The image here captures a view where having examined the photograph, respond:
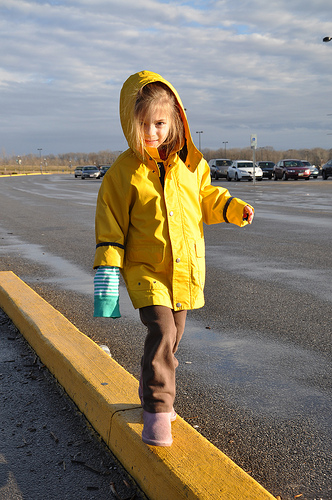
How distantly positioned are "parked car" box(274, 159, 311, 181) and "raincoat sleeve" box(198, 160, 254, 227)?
39.3 m

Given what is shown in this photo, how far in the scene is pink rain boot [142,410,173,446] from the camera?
2.52 m

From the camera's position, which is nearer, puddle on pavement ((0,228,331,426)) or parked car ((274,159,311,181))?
puddle on pavement ((0,228,331,426))

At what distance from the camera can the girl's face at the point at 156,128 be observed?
268 centimetres

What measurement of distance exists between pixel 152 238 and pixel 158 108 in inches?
23.6

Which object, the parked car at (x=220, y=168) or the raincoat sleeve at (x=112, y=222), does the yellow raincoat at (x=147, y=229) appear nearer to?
the raincoat sleeve at (x=112, y=222)

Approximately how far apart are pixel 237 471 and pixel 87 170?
57796 millimetres

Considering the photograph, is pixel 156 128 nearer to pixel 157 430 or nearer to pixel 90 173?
pixel 157 430

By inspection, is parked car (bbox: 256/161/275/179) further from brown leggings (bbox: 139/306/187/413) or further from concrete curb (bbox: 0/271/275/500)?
brown leggings (bbox: 139/306/187/413)

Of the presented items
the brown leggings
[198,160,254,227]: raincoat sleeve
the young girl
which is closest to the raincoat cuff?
[198,160,254,227]: raincoat sleeve

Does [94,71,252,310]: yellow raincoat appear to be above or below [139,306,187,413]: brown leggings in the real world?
above

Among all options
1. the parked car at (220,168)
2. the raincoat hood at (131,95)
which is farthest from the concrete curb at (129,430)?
the parked car at (220,168)

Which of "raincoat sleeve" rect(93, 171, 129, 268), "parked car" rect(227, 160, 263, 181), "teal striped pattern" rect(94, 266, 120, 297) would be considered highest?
"raincoat sleeve" rect(93, 171, 129, 268)

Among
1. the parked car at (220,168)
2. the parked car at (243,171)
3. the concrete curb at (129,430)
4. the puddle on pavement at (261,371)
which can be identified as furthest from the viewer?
the parked car at (220,168)

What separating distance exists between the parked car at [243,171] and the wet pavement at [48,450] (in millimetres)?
39150
